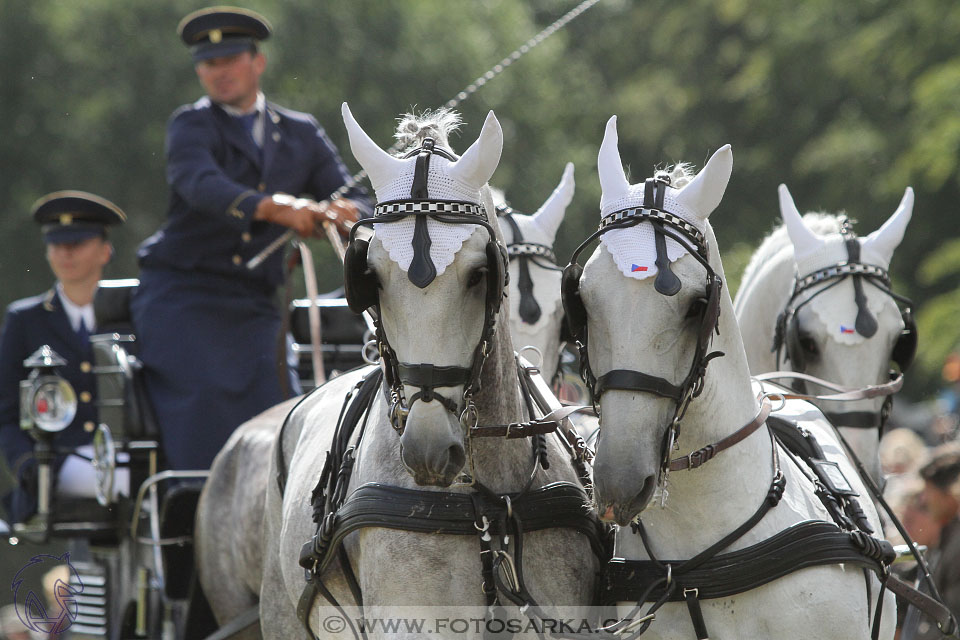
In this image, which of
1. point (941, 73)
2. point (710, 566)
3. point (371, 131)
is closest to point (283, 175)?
point (710, 566)

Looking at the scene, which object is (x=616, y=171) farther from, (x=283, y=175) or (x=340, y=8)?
(x=340, y=8)

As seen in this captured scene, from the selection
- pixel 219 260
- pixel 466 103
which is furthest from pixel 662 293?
pixel 466 103

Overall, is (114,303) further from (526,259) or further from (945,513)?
(945,513)

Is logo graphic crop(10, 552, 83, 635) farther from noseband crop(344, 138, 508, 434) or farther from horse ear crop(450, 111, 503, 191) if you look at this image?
horse ear crop(450, 111, 503, 191)

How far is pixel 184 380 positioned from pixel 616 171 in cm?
296

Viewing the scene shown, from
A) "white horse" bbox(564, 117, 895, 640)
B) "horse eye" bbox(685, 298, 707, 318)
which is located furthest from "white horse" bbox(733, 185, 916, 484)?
"horse eye" bbox(685, 298, 707, 318)

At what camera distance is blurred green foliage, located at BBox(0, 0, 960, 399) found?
14.1 m

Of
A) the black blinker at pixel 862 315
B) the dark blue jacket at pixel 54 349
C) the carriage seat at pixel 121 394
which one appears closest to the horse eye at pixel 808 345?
the black blinker at pixel 862 315

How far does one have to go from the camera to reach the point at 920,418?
1612cm

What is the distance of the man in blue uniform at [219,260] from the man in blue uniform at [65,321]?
1.28 metres

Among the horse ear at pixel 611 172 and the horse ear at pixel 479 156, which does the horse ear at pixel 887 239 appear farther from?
the horse ear at pixel 479 156

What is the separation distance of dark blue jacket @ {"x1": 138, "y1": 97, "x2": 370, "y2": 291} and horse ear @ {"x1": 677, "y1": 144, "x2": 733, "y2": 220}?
8.08 feet

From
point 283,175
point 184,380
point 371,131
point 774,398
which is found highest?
point 371,131

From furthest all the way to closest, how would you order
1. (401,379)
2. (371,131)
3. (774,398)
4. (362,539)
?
(371,131) < (774,398) < (362,539) < (401,379)
